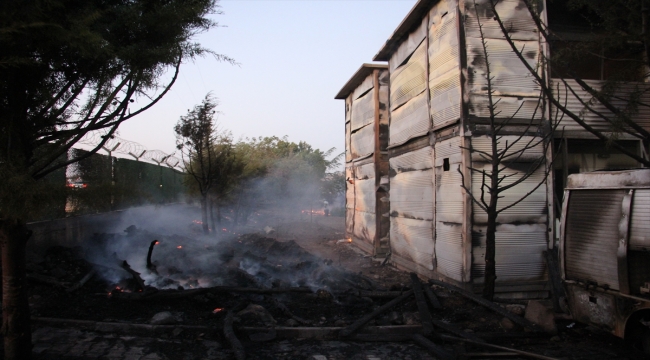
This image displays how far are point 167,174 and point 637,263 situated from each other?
19735mm

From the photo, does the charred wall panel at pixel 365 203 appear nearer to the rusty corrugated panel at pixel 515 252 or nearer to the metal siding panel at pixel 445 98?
the metal siding panel at pixel 445 98

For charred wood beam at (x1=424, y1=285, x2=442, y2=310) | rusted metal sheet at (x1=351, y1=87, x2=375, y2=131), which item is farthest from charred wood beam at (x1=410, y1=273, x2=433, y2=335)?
rusted metal sheet at (x1=351, y1=87, x2=375, y2=131)

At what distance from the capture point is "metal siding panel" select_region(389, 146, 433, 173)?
9727mm

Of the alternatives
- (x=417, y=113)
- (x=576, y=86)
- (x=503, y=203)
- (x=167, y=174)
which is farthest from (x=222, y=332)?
(x=167, y=174)

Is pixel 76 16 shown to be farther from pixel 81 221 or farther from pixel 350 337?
pixel 81 221

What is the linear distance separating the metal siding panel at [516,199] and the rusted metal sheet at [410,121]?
224 centimetres

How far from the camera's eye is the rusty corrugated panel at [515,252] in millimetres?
7926

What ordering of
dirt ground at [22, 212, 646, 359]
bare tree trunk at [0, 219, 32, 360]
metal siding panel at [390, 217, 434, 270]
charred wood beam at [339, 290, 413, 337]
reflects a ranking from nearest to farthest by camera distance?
bare tree trunk at [0, 219, 32, 360] → dirt ground at [22, 212, 646, 359] → charred wood beam at [339, 290, 413, 337] → metal siding panel at [390, 217, 434, 270]

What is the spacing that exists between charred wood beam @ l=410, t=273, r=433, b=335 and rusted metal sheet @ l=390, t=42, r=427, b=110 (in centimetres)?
515

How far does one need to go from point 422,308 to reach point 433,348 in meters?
1.22

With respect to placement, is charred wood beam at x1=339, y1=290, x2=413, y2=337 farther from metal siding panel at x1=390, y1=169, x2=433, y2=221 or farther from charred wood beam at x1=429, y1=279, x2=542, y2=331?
metal siding panel at x1=390, y1=169, x2=433, y2=221

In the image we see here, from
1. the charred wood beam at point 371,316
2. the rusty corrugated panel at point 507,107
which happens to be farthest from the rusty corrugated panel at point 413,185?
the charred wood beam at point 371,316

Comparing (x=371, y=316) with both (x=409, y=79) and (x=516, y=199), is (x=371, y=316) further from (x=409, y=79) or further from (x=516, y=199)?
(x=409, y=79)

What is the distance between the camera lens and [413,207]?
10664 mm
